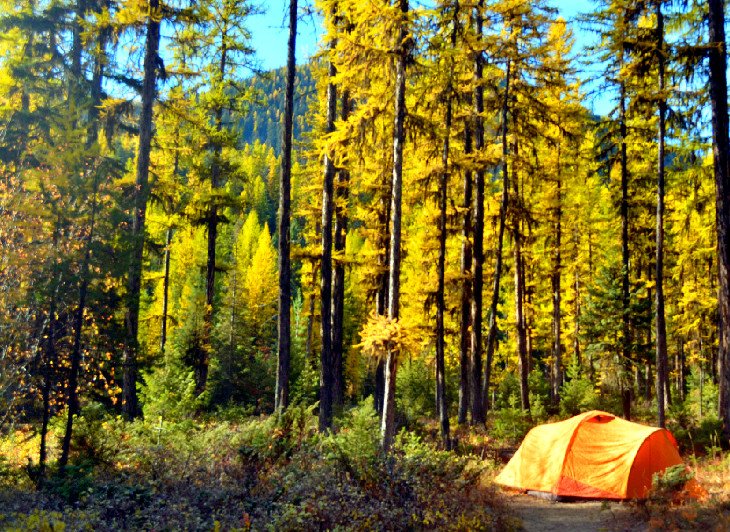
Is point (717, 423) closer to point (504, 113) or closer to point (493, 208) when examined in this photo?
point (493, 208)

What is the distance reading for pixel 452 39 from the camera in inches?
708

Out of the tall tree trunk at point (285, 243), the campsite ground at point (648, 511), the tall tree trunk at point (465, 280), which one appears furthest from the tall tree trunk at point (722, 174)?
the tall tree trunk at point (285, 243)

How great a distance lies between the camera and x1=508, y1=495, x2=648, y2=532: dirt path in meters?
10.6

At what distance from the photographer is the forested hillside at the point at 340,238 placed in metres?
9.39

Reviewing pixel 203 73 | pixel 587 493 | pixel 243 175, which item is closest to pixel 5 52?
pixel 203 73

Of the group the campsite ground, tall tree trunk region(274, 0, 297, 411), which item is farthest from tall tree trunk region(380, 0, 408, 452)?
the campsite ground

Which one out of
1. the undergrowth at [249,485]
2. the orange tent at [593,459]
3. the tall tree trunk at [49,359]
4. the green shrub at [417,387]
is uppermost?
the tall tree trunk at [49,359]

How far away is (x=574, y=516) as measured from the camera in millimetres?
11656

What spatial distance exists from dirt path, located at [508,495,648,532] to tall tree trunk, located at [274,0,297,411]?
598 centimetres

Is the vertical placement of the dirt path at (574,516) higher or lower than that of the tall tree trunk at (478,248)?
lower

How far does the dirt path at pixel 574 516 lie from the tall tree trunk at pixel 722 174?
4.30 m

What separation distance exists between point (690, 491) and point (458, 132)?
493 inches

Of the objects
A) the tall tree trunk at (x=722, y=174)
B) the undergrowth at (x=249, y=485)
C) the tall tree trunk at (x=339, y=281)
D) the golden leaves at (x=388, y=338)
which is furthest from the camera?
the tall tree trunk at (x=339, y=281)

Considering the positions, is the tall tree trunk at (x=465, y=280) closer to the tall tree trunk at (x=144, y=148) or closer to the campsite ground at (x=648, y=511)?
the campsite ground at (x=648, y=511)
